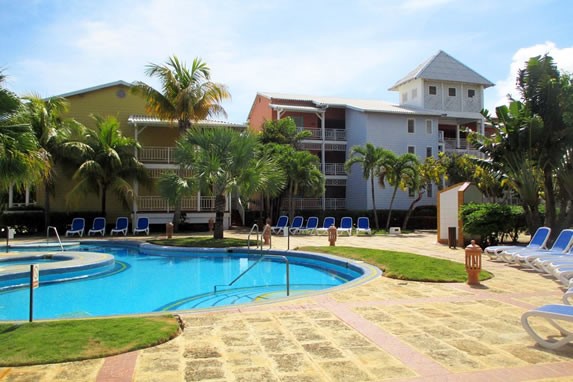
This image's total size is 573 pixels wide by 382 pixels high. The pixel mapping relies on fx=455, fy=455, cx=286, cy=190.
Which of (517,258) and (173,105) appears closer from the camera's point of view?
(517,258)

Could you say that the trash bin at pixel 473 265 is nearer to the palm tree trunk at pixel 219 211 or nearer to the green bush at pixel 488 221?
the green bush at pixel 488 221

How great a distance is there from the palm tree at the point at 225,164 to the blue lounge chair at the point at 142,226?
23.2 feet

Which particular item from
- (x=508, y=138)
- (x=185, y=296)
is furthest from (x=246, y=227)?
(x=185, y=296)

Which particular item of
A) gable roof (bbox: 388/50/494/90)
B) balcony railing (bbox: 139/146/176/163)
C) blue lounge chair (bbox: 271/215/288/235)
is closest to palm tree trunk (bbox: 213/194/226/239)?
Result: blue lounge chair (bbox: 271/215/288/235)

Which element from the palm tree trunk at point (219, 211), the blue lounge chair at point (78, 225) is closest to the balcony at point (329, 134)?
the palm tree trunk at point (219, 211)

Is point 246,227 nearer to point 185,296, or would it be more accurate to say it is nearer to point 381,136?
point 381,136

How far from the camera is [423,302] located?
7285 millimetres

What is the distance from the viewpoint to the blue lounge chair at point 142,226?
80.4 ft

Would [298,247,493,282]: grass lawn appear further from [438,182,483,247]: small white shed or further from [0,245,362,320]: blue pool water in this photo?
[438,182,483,247]: small white shed

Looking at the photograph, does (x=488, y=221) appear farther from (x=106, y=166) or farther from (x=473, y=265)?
(x=106, y=166)

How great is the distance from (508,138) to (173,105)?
1610 cm

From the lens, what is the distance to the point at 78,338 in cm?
504

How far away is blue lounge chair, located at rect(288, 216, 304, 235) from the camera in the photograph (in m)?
25.3

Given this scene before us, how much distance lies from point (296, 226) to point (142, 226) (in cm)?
849
